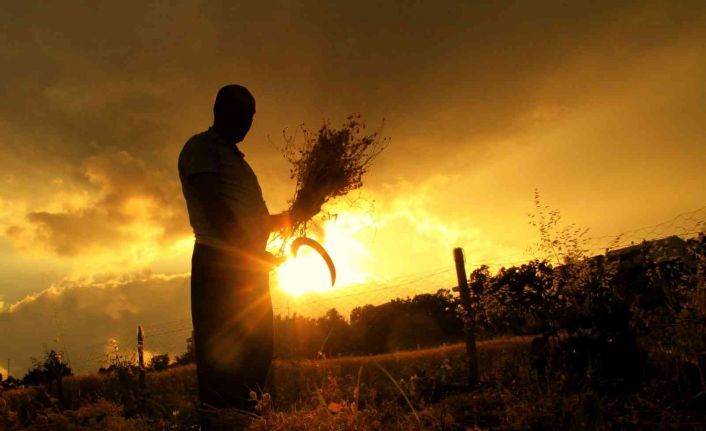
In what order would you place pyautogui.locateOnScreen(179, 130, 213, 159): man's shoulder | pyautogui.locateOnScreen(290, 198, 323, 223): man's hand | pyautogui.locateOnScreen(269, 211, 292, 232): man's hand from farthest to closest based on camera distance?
pyautogui.locateOnScreen(290, 198, 323, 223): man's hand → pyautogui.locateOnScreen(269, 211, 292, 232): man's hand → pyautogui.locateOnScreen(179, 130, 213, 159): man's shoulder

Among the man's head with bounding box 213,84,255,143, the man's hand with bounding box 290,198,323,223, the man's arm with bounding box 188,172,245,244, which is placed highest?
the man's head with bounding box 213,84,255,143

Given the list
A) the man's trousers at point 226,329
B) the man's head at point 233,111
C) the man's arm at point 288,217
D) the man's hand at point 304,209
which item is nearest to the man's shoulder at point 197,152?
the man's head at point 233,111

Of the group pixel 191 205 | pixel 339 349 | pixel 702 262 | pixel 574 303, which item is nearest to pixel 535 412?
pixel 574 303

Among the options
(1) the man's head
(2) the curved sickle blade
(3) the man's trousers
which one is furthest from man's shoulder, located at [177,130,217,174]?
(2) the curved sickle blade

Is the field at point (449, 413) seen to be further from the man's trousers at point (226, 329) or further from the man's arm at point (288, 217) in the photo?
the man's arm at point (288, 217)

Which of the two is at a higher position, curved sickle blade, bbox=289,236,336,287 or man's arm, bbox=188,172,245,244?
man's arm, bbox=188,172,245,244

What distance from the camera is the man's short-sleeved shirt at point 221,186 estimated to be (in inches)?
105

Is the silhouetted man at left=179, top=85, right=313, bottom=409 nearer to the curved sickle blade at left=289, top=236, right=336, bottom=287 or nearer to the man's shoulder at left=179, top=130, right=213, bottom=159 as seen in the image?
the man's shoulder at left=179, top=130, right=213, bottom=159

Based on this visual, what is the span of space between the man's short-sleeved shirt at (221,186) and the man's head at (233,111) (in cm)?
8

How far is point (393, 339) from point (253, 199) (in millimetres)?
31485

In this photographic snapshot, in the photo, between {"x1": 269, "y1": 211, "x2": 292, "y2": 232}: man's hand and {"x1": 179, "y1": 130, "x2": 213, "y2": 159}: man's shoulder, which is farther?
{"x1": 269, "y1": 211, "x2": 292, "y2": 232}: man's hand

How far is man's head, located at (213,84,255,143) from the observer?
9.47 feet

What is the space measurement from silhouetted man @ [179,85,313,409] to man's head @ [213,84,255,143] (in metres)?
0.11

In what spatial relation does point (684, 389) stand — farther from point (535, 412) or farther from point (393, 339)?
point (393, 339)
